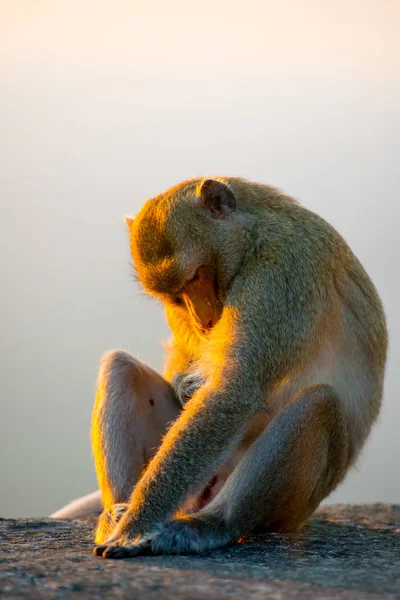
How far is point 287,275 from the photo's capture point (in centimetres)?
566

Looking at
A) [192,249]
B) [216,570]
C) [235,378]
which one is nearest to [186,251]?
[192,249]

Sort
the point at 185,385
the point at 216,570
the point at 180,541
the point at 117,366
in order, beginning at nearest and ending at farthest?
the point at 216,570 → the point at 180,541 → the point at 117,366 → the point at 185,385

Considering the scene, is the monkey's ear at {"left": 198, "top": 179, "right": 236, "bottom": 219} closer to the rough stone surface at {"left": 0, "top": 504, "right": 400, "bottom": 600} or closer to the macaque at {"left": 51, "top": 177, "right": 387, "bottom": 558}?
the macaque at {"left": 51, "top": 177, "right": 387, "bottom": 558}

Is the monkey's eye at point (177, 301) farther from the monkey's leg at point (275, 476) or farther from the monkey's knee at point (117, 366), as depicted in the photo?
the monkey's leg at point (275, 476)

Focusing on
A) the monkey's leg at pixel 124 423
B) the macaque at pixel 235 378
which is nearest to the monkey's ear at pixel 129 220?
the macaque at pixel 235 378

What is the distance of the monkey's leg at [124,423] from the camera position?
18.6 ft

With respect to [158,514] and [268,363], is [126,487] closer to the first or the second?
[158,514]

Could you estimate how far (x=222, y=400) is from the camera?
5.11m

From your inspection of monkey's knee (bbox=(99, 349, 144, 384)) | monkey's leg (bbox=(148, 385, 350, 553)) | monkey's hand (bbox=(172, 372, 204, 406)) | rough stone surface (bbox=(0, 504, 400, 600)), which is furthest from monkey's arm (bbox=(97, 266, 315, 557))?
monkey's knee (bbox=(99, 349, 144, 384))

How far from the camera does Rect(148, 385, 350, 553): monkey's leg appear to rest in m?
5.15

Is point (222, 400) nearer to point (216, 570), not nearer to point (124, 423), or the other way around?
point (124, 423)

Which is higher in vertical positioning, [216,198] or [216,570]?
[216,198]

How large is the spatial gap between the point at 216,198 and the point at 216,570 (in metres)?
2.62

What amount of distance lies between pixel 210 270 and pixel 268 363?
785 mm
